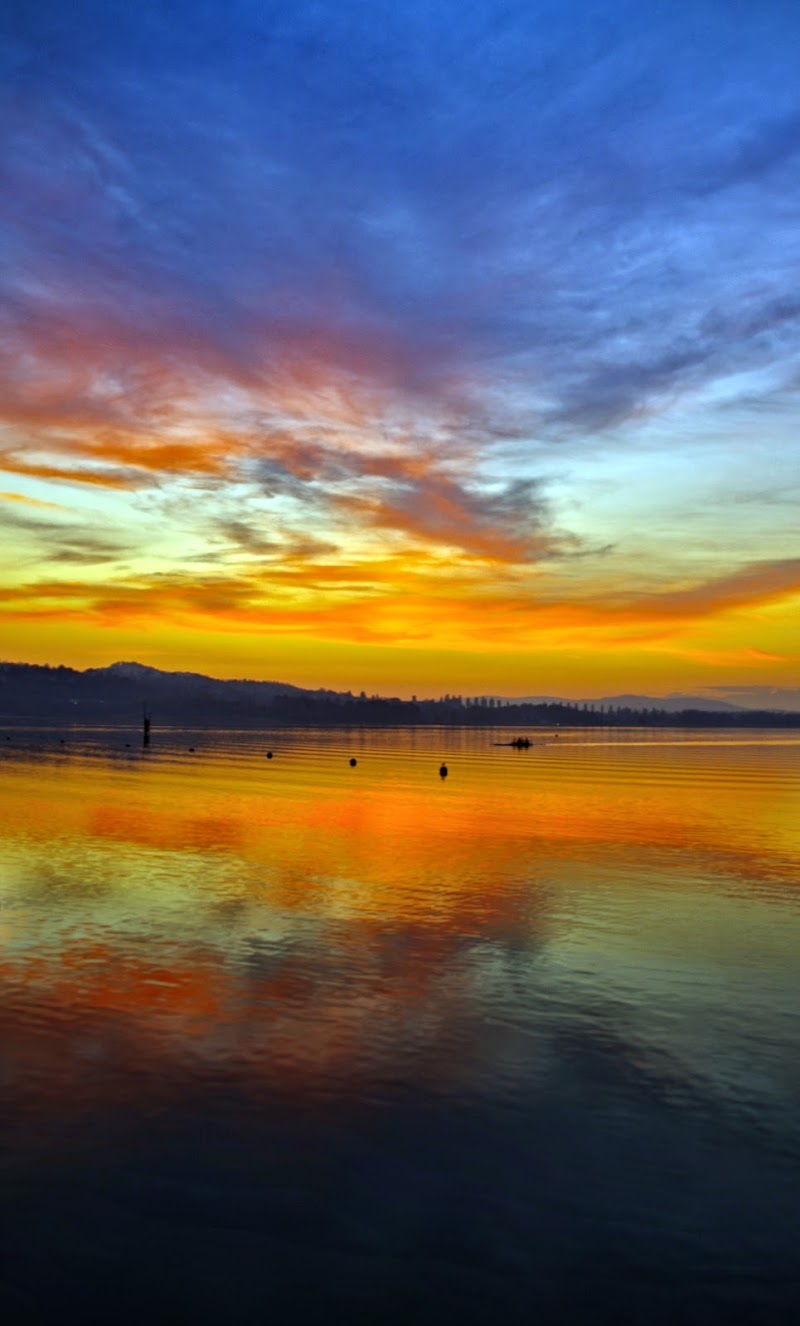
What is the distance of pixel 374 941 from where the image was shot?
2412 cm

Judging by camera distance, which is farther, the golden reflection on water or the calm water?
the golden reflection on water

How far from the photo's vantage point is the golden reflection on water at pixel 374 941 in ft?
52.5

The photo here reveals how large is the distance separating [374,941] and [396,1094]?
9.88 metres

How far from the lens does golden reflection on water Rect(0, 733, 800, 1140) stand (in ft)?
52.5

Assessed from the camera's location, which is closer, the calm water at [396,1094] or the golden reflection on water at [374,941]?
the calm water at [396,1094]

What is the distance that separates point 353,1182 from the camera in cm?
1165

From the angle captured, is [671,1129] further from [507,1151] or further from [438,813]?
[438,813]

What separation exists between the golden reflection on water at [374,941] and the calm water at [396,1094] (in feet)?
0.35

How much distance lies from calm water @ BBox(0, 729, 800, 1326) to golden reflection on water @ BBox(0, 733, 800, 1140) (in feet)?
0.35

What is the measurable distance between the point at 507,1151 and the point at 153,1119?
189 inches

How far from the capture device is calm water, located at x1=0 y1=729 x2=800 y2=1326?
9.86 m

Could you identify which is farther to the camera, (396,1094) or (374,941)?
(374,941)

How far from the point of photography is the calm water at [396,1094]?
986 centimetres

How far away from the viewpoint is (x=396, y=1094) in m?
14.3
